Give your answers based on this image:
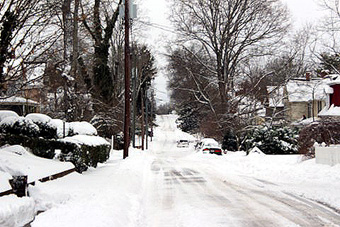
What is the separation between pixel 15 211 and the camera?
6.94 m

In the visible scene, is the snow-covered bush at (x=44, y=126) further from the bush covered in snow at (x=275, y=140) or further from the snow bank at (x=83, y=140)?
the bush covered in snow at (x=275, y=140)

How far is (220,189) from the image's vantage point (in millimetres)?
13922

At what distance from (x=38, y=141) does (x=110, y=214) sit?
23.3 ft

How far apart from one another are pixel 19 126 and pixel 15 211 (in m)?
10.3

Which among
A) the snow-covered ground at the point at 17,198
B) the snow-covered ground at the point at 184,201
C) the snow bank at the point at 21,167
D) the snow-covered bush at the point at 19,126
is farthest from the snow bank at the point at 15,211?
the snow-covered bush at the point at 19,126

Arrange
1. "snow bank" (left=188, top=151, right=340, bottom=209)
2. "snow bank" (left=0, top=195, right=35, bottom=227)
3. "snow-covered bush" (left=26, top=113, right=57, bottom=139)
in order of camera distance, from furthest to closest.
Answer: "snow-covered bush" (left=26, top=113, right=57, bottom=139), "snow bank" (left=188, top=151, right=340, bottom=209), "snow bank" (left=0, top=195, right=35, bottom=227)

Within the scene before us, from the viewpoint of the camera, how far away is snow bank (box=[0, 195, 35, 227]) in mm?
6543

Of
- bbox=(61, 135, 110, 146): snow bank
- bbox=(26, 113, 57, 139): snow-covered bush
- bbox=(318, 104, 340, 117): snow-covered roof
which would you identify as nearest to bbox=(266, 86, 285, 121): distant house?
bbox=(318, 104, 340, 117): snow-covered roof

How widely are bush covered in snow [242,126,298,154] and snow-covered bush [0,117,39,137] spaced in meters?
25.7

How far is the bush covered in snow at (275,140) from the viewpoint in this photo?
3897cm

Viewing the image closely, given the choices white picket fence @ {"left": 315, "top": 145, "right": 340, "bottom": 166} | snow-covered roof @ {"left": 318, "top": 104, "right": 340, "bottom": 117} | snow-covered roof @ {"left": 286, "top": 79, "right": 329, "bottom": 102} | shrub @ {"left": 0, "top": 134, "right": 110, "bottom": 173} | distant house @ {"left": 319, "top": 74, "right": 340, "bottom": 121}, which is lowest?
white picket fence @ {"left": 315, "top": 145, "right": 340, "bottom": 166}

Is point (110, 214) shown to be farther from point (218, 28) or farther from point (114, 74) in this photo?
point (114, 74)

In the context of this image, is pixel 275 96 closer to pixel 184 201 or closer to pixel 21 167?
pixel 184 201

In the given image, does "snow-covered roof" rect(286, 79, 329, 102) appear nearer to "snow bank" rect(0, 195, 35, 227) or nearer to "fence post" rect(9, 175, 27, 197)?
"fence post" rect(9, 175, 27, 197)
